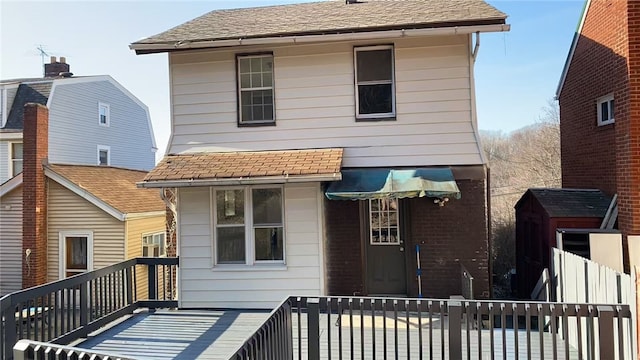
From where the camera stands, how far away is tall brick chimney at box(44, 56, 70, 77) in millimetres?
20078

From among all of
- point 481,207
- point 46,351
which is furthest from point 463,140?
point 46,351

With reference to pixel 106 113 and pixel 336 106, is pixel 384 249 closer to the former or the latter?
pixel 336 106

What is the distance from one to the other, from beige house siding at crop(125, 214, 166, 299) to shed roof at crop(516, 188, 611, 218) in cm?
1195

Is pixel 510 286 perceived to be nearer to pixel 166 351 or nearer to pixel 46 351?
pixel 166 351

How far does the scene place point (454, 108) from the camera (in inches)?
310

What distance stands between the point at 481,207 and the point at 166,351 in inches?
230

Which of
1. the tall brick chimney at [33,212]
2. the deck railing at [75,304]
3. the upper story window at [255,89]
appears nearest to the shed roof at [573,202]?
the upper story window at [255,89]

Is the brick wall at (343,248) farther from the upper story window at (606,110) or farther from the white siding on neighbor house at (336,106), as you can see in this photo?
the upper story window at (606,110)

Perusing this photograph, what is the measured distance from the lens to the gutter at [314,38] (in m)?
7.43

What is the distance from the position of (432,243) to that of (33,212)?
12.7 metres

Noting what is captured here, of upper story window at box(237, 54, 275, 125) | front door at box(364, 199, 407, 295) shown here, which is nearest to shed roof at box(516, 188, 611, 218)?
front door at box(364, 199, 407, 295)

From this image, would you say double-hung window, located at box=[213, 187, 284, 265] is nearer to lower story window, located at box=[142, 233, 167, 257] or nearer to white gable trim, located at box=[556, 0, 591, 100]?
lower story window, located at box=[142, 233, 167, 257]

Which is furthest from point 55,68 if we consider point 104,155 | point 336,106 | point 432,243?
point 432,243

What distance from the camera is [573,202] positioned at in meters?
9.20
